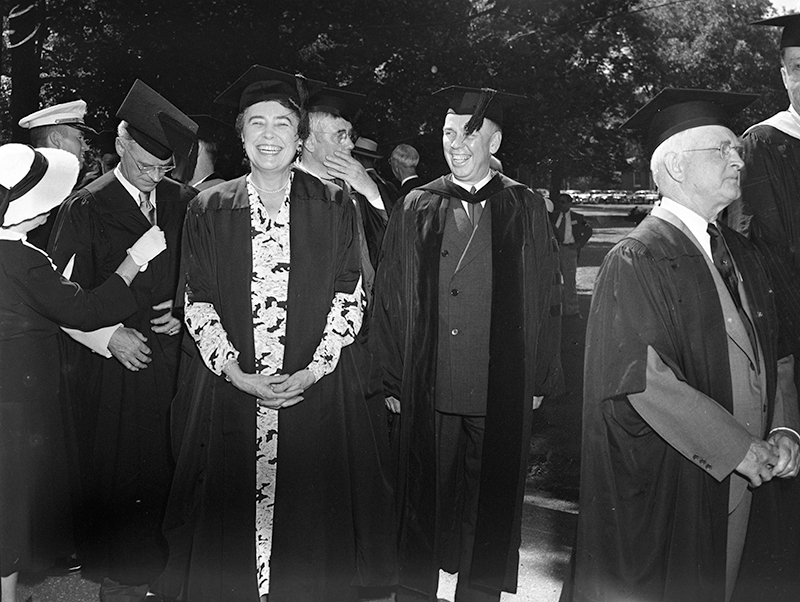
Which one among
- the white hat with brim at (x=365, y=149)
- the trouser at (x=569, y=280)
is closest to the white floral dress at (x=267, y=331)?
the white hat with brim at (x=365, y=149)

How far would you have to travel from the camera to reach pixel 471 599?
4102mm

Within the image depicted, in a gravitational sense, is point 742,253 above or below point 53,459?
above

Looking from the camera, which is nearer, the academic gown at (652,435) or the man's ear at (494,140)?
the academic gown at (652,435)

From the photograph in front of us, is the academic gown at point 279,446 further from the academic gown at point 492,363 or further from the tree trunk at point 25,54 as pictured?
the tree trunk at point 25,54

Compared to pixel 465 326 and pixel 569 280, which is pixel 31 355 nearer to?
pixel 465 326

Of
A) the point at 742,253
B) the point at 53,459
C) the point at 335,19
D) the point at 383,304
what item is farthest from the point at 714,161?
the point at 335,19

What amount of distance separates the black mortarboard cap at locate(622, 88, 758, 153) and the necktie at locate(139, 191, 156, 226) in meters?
2.35

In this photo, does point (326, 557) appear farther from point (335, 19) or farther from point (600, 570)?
point (335, 19)

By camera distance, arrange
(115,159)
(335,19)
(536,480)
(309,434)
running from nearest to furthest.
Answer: (309,434), (536,480), (115,159), (335,19)

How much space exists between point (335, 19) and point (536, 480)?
949cm

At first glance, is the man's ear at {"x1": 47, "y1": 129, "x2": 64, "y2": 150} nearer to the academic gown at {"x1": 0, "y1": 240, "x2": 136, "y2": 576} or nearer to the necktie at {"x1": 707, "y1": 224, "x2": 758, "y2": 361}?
the academic gown at {"x1": 0, "y1": 240, "x2": 136, "y2": 576}

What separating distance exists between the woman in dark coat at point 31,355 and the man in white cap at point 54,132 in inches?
50.3

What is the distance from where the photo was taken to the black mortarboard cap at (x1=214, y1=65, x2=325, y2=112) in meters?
3.75

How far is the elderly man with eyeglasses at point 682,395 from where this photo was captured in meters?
2.98
